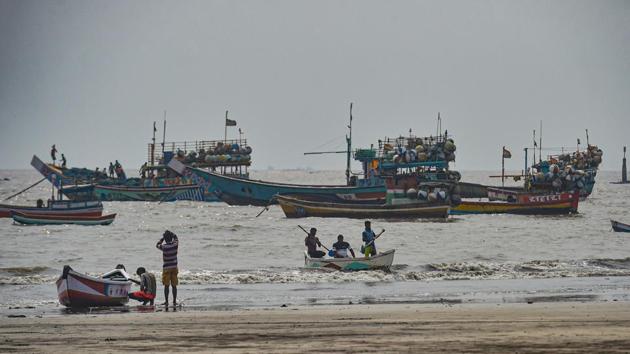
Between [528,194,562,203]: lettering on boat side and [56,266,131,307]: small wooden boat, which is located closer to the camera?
[56,266,131,307]: small wooden boat

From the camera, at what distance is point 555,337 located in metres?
13.8

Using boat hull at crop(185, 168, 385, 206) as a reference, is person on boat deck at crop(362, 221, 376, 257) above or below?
below

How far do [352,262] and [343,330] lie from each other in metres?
13.0

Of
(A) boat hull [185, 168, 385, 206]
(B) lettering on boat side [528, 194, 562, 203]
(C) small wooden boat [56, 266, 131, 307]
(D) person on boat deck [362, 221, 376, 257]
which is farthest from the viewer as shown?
(A) boat hull [185, 168, 385, 206]

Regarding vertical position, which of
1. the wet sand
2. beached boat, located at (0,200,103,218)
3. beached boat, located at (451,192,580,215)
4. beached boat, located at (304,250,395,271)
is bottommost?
the wet sand

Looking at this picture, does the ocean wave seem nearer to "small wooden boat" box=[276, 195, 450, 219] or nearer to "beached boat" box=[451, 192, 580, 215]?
"small wooden boat" box=[276, 195, 450, 219]

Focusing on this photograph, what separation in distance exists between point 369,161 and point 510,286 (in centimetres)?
4619

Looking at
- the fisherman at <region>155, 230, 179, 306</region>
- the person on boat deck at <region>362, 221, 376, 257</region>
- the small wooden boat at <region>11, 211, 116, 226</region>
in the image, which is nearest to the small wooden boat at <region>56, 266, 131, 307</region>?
the fisherman at <region>155, 230, 179, 306</region>

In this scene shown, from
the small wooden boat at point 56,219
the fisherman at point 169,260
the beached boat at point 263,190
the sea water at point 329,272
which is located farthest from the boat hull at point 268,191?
the fisherman at point 169,260

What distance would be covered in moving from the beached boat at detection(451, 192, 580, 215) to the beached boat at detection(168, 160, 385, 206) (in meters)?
6.12

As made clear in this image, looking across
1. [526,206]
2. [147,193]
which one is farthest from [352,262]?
[147,193]

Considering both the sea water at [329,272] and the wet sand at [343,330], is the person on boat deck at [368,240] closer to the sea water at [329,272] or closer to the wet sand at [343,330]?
the sea water at [329,272]

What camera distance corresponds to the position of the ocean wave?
2828 centimetres

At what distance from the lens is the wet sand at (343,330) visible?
44.0ft
